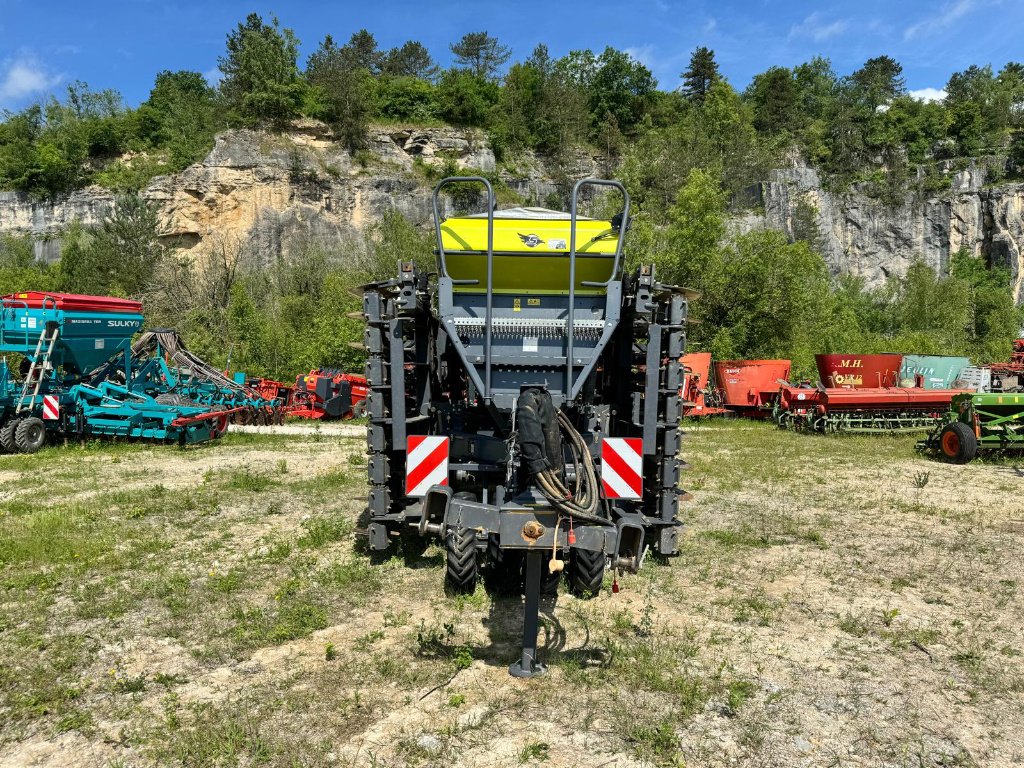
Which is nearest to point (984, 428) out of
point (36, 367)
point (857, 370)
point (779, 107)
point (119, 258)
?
point (857, 370)

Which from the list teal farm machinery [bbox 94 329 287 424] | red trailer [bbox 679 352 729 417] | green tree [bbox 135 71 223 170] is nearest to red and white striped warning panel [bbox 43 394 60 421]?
teal farm machinery [bbox 94 329 287 424]

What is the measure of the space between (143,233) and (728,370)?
33171 millimetres

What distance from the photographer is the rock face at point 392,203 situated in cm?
4806

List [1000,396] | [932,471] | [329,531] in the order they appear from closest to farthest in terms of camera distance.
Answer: [329,531]
[932,471]
[1000,396]

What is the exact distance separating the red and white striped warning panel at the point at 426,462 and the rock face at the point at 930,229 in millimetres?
67674

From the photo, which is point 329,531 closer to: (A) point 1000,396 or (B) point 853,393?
(A) point 1000,396

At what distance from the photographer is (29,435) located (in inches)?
543

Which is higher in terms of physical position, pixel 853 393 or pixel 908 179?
pixel 908 179

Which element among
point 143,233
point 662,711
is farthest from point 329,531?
point 143,233

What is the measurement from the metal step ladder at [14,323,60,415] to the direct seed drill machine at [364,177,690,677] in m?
10.8

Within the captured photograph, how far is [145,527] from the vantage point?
26.4 ft

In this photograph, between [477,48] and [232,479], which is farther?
[477,48]

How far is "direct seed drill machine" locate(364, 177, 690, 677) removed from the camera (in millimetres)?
4324

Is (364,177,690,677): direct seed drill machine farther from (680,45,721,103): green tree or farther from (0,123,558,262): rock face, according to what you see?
(680,45,721,103): green tree
